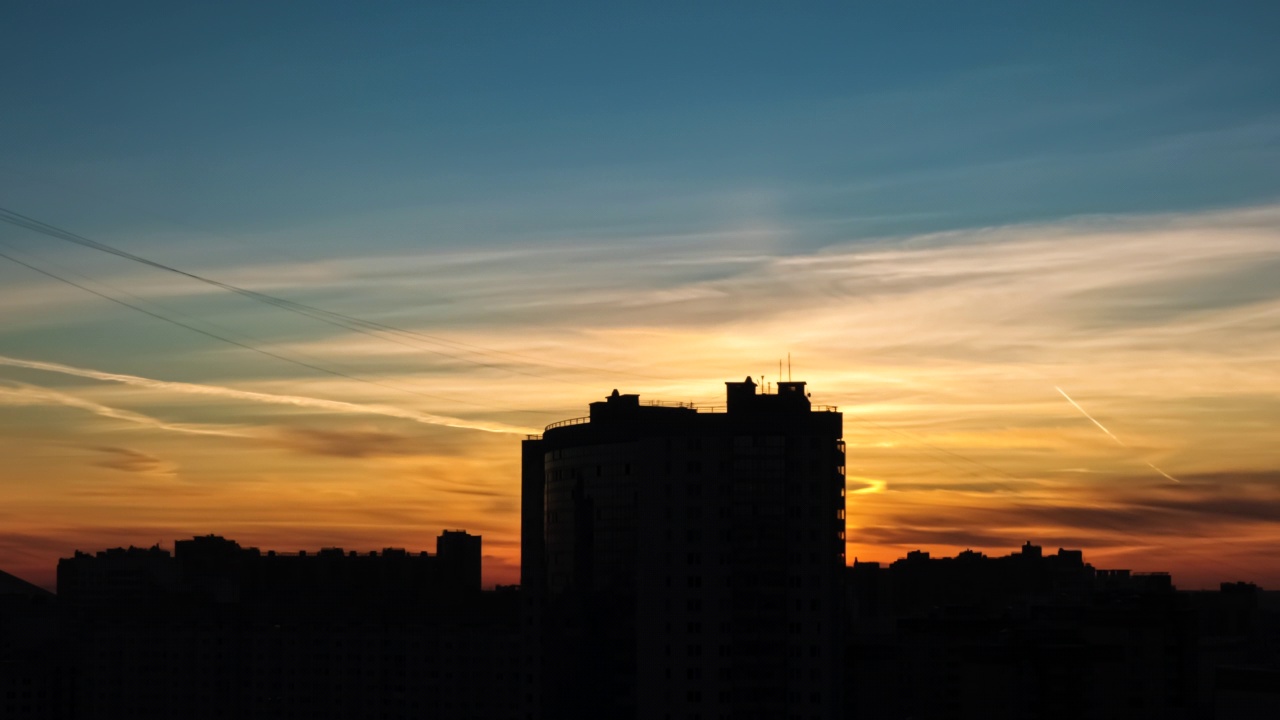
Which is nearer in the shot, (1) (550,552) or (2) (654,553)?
(2) (654,553)

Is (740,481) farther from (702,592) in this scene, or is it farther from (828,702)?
(828,702)

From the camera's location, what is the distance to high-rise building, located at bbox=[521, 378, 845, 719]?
174 meters

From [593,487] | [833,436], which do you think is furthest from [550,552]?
[833,436]

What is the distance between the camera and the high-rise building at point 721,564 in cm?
17425

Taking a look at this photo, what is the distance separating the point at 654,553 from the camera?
17862 cm

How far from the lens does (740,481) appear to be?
17900 cm

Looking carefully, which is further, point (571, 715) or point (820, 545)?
point (571, 715)

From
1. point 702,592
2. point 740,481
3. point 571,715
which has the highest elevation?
point 740,481

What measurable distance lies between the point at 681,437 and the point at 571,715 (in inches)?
1456

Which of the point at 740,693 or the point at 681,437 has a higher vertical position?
the point at 681,437

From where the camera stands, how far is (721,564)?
177 metres

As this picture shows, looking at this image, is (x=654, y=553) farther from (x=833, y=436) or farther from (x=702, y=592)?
(x=833, y=436)

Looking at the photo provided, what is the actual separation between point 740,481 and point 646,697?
25.8m

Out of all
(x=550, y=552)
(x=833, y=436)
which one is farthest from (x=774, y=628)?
(x=550, y=552)
